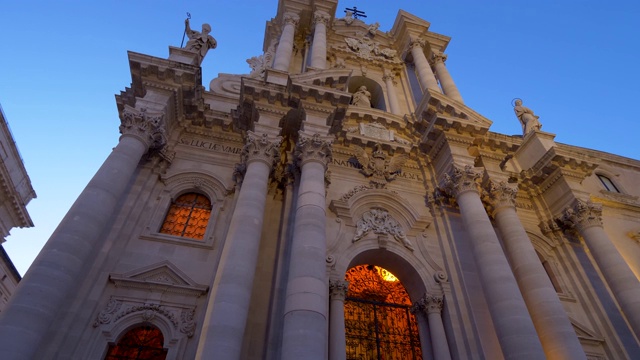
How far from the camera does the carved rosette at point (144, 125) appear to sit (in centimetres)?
1148

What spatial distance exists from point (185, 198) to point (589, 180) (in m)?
19.2

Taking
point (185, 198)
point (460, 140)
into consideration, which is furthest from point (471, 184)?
point (185, 198)

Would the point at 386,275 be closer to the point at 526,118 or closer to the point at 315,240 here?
the point at 315,240

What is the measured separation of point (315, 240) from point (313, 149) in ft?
10.9

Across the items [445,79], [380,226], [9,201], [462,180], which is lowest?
[380,226]

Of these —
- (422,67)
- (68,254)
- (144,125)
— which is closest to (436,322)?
(68,254)

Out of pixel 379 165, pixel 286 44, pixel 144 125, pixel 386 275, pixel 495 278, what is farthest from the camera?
pixel 286 44

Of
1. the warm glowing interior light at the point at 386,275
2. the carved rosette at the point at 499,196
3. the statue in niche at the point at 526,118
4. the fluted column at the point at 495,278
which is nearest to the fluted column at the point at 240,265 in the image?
the warm glowing interior light at the point at 386,275

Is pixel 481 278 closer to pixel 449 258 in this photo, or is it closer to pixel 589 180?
pixel 449 258

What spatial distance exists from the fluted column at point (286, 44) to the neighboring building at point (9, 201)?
2042cm

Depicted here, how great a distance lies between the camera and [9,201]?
89.4ft

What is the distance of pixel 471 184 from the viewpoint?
42.5ft

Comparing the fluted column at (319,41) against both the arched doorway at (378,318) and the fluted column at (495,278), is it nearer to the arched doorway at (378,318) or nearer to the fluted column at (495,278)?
the fluted column at (495,278)

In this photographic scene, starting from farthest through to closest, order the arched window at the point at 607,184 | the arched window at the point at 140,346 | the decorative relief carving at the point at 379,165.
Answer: the arched window at the point at 607,184
the decorative relief carving at the point at 379,165
the arched window at the point at 140,346
